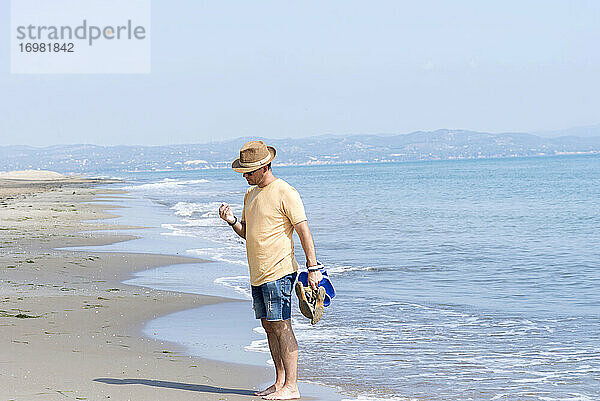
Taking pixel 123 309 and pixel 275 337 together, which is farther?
pixel 123 309

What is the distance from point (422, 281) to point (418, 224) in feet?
41.2

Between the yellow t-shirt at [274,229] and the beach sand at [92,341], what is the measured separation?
3.31 ft

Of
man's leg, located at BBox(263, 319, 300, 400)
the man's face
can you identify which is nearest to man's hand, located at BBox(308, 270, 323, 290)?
man's leg, located at BBox(263, 319, 300, 400)

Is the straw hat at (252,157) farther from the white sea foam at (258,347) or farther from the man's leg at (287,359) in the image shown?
the white sea foam at (258,347)

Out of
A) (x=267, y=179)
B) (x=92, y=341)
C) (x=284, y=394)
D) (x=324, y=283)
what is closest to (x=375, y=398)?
(x=284, y=394)

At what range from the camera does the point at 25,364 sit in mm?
6195

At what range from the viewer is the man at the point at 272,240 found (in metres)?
5.46

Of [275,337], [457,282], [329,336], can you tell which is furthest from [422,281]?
[275,337]

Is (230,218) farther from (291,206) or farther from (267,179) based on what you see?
(291,206)

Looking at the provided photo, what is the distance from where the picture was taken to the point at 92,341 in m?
7.37

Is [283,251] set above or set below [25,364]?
above

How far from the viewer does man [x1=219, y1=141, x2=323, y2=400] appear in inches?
215

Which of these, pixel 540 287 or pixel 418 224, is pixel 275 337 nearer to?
pixel 540 287

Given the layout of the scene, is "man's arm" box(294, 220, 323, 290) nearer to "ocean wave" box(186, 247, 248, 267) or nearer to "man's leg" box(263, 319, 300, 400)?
"man's leg" box(263, 319, 300, 400)
